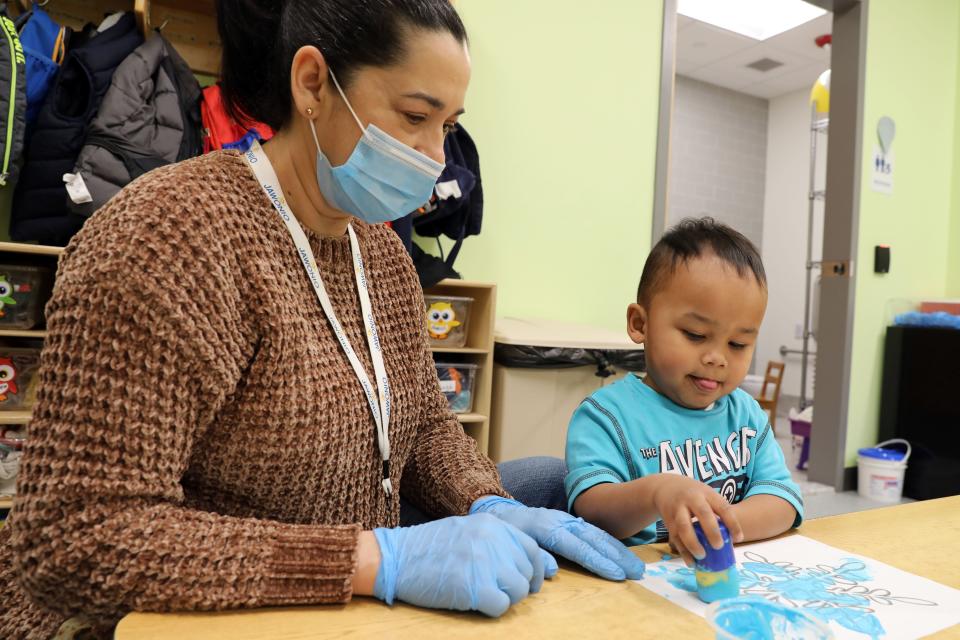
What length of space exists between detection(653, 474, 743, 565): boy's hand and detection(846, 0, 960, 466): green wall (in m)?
3.11

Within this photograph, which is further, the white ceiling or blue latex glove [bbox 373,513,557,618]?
the white ceiling

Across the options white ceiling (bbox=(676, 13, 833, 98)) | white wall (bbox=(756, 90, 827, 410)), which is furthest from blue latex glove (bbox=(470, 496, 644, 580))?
white wall (bbox=(756, 90, 827, 410))

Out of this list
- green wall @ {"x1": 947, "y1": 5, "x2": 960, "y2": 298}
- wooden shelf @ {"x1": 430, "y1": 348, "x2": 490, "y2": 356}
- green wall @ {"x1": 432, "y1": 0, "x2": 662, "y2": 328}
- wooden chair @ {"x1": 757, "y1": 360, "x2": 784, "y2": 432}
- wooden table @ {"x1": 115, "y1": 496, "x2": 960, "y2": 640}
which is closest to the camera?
wooden table @ {"x1": 115, "y1": 496, "x2": 960, "y2": 640}

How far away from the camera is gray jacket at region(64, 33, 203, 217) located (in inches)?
78.4

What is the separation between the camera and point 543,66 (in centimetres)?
270

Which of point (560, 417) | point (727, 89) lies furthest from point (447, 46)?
point (727, 89)

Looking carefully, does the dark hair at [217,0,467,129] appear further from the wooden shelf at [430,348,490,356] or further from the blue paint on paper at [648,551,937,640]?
the wooden shelf at [430,348,490,356]

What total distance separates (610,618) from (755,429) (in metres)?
0.64

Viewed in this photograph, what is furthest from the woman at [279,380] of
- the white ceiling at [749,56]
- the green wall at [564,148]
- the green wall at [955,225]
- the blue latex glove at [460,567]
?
the white ceiling at [749,56]

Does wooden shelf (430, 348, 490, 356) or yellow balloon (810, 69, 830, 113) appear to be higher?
yellow balloon (810, 69, 830, 113)

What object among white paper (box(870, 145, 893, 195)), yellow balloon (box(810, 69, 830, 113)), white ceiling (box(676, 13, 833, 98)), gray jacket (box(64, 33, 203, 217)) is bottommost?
gray jacket (box(64, 33, 203, 217))

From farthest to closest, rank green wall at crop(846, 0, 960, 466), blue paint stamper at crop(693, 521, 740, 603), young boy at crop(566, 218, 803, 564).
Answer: green wall at crop(846, 0, 960, 466)
young boy at crop(566, 218, 803, 564)
blue paint stamper at crop(693, 521, 740, 603)

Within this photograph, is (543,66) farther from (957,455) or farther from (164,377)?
(957,455)

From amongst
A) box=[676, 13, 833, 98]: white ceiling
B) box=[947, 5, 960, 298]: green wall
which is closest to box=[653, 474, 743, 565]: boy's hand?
box=[947, 5, 960, 298]: green wall
